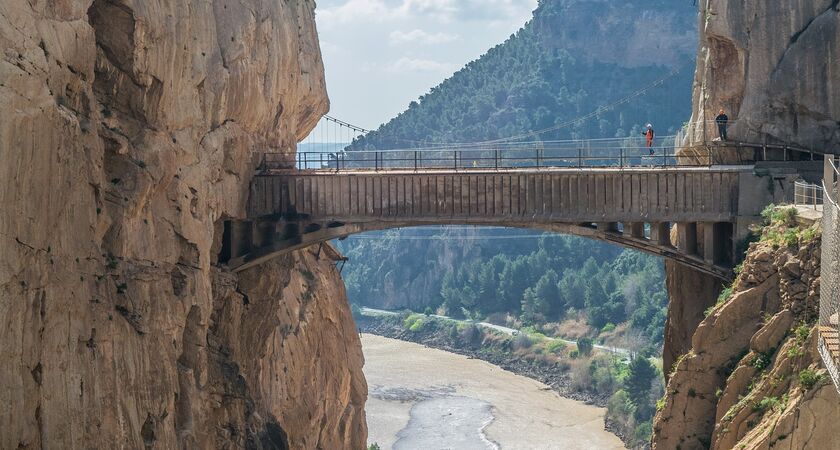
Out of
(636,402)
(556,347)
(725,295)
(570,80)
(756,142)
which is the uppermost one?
(570,80)

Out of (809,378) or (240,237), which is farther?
(240,237)

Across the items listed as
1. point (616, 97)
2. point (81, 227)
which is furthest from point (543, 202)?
point (616, 97)

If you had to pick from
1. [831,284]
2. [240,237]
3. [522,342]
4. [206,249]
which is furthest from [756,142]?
[522,342]

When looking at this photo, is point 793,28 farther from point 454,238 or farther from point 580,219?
point 454,238

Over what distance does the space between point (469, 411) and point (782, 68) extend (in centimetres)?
4757

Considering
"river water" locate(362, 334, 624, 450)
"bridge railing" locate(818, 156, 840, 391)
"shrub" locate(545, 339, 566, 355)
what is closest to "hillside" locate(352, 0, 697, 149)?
"shrub" locate(545, 339, 566, 355)

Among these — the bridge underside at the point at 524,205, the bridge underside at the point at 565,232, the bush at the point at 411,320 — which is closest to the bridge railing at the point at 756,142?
the bridge underside at the point at 524,205

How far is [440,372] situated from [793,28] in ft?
206

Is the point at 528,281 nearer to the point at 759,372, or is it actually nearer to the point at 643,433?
the point at 643,433

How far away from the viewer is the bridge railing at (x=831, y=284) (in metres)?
20.3

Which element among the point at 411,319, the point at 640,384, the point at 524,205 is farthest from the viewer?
the point at 411,319

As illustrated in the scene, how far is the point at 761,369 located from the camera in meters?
29.3

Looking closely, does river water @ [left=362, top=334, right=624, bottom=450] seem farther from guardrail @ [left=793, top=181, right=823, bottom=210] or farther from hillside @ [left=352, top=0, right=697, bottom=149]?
hillside @ [left=352, top=0, right=697, bottom=149]

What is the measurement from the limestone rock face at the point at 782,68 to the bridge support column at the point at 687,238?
2519 mm
